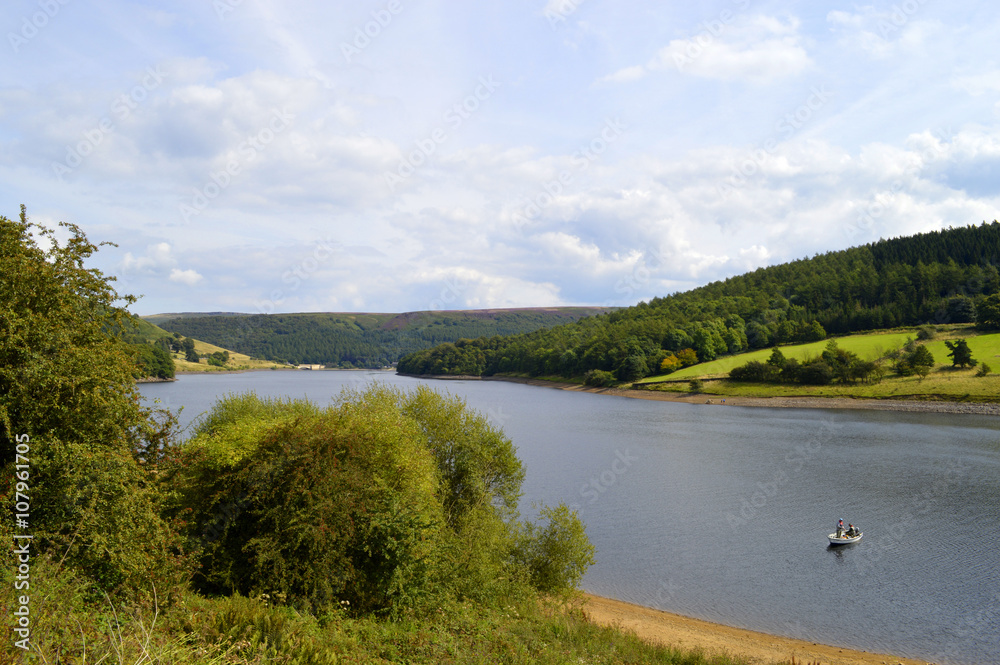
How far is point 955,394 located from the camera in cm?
7262

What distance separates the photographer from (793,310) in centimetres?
13712

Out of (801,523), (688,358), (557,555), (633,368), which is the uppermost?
(688,358)

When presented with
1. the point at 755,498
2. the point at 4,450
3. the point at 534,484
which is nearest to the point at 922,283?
the point at 755,498

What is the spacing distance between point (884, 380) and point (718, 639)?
263 feet

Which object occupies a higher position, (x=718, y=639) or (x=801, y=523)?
(x=801, y=523)

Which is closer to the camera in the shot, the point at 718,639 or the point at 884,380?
the point at 718,639

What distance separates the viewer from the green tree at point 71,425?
11.3 metres

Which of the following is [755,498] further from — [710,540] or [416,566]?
[416,566]

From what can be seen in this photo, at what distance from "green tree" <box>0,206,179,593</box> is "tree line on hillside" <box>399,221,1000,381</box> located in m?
111

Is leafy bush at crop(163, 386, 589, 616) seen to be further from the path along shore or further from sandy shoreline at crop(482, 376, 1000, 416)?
sandy shoreline at crop(482, 376, 1000, 416)

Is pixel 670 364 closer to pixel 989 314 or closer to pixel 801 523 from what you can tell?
pixel 989 314

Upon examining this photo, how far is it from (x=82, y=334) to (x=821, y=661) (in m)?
23.2

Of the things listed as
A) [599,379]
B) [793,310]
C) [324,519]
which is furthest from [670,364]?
[324,519]

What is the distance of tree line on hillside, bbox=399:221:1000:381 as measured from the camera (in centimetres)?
12019
